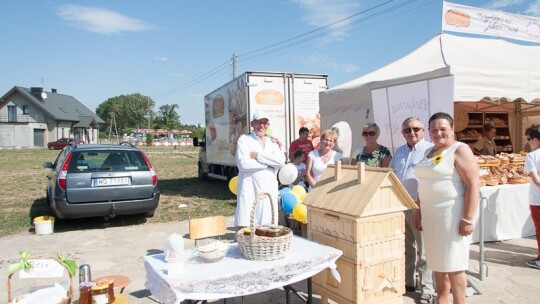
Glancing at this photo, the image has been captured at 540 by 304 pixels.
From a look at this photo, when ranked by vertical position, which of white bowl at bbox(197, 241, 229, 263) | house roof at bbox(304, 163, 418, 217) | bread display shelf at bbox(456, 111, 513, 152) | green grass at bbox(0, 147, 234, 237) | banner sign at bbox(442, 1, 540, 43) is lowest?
green grass at bbox(0, 147, 234, 237)

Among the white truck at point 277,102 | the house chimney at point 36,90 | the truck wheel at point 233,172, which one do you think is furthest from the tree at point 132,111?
the white truck at point 277,102

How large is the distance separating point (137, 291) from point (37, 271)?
1902 millimetres

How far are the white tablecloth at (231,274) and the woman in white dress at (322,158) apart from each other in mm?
1815

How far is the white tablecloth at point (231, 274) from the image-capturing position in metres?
2.10

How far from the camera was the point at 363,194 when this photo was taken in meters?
2.63

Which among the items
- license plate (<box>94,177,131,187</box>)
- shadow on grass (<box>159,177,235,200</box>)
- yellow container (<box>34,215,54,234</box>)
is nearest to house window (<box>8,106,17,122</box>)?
shadow on grass (<box>159,177,235,200</box>)

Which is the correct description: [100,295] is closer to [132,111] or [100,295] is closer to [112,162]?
[112,162]

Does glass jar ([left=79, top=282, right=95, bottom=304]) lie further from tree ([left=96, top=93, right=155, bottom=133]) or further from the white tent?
tree ([left=96, top=93, right=155, bottom=133])

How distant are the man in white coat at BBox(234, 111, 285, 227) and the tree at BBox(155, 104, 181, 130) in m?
103

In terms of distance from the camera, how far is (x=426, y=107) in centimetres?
434

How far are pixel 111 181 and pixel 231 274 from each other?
16.2ft

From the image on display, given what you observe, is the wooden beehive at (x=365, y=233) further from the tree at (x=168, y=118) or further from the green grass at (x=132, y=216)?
the tree at (x=168, y=118)

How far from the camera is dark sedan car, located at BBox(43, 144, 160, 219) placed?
624 centimetres

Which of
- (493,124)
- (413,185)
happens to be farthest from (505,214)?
(493,124)
